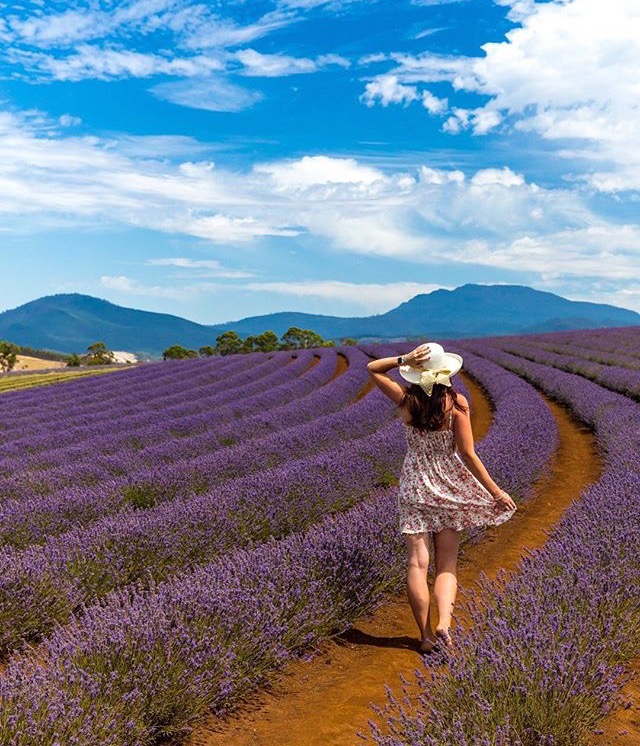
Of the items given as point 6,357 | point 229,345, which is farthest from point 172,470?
point 229,345

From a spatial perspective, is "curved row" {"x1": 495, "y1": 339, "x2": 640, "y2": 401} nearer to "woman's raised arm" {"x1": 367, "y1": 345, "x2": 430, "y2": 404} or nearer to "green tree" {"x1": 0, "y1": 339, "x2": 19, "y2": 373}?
"woman's raised arm" {"x1": 367, "y1": 345, "x2": 430, "y2": 404}

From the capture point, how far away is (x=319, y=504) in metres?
5.30

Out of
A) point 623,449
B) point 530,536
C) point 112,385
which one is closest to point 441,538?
point 530,536

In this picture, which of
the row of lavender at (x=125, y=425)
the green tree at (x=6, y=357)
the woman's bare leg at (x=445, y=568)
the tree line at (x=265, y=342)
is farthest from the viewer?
the tree line at (x=265, y=342)

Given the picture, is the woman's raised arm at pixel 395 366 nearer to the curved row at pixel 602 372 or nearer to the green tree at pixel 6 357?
the curved row at pixel 602 372

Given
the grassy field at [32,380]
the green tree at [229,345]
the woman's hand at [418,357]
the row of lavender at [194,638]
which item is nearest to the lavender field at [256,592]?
the row of lavender at [194,638]

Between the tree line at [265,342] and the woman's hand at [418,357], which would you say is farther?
the tree line at [265,342]

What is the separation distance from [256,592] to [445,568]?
93cm

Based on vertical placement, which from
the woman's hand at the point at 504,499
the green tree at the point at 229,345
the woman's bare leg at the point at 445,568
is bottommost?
the green tree at the point at 229,345

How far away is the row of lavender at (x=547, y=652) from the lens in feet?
7.02

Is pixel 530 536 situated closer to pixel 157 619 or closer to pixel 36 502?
pixel 157 619

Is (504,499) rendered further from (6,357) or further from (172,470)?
(6,357)

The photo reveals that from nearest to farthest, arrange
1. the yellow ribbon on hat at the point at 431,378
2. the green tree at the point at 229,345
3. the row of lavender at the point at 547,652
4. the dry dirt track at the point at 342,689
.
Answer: the row of lavender at the point at 547,652 < the dry dirt track at the point at 342,689 < the yellow ribbon on hat at the point at 431,378 < the green tree at the point at 229,345

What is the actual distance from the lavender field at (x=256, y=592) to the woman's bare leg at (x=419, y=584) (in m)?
0.30
